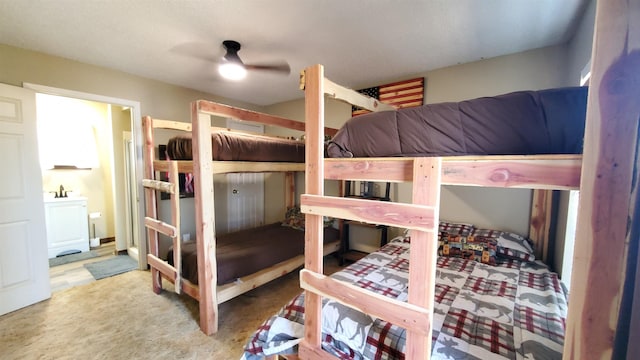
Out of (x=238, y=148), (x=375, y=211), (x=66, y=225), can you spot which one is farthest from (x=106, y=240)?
(x=375, y=211)

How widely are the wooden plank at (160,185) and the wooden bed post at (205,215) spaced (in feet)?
1.48

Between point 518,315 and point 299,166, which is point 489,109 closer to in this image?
point 518,315

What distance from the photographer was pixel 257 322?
219 cm

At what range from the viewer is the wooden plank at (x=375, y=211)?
38.2 inches

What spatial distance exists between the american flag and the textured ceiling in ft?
0.56

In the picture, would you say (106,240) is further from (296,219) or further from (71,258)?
(296,219)

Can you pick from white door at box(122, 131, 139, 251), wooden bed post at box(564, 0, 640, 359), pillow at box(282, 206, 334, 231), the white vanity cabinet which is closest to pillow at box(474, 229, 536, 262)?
wooden bed post at box(564, 0, 640, 359)

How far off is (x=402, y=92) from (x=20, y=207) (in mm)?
4133

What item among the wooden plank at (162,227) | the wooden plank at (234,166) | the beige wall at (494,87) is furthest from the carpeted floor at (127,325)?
the beige wall at (494,87)

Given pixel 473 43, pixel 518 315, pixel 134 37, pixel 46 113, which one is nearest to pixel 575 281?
pixel 518 315

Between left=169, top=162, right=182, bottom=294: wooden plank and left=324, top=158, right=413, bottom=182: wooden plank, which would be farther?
left=169, top=162, right=182, bottom=294: wooden plank

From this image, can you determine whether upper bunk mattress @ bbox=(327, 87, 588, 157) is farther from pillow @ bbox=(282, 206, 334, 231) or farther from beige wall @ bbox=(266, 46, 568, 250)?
pillow @ bbox=(282, 206, 334, 231)

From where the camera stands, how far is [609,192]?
0.63m

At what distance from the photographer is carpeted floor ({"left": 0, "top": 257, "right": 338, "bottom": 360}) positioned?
182 cm
